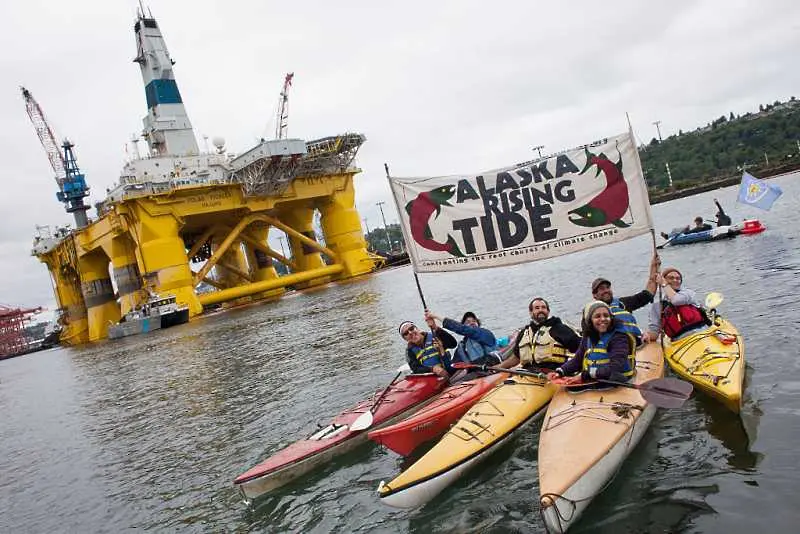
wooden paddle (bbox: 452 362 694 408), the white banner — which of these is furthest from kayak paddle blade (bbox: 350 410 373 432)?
wooden paddle (bbox: 452 362 694 408)

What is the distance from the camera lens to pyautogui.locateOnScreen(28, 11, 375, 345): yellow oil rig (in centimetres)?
4319

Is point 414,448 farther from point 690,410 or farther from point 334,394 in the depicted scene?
point 334,394

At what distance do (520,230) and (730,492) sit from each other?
192 inches

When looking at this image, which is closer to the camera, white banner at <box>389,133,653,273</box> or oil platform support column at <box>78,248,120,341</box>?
white banner at <box>389,133,653,273</box>

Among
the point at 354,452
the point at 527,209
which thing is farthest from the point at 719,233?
the point at 354,452

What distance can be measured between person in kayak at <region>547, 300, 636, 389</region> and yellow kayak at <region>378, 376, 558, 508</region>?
766mm

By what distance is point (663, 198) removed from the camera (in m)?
83.1

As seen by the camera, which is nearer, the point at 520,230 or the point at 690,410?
the point at 690,410

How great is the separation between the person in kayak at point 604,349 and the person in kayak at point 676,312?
206 centimetres

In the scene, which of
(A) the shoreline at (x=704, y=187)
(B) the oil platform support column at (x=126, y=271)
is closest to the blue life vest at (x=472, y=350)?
(B) the oil platform support column at (x=126, y=271)

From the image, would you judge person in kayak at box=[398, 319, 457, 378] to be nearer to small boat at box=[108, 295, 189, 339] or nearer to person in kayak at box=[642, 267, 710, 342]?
person in kayak at box=[642, 267, 710, 342]

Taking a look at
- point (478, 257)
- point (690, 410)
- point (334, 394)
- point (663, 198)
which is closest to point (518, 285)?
point (334, 394)

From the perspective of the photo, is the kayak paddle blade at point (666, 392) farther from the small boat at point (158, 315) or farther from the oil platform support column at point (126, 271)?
the oil platform support column at point (126, 271)

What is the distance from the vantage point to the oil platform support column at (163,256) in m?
42.3
